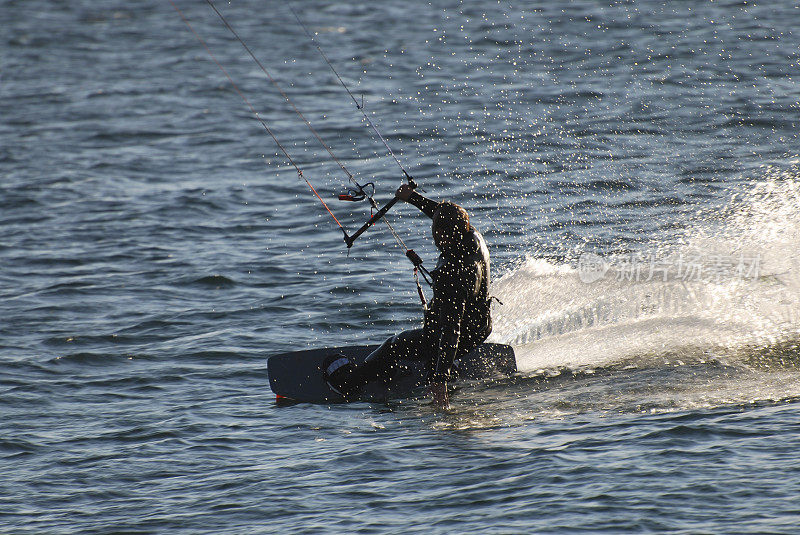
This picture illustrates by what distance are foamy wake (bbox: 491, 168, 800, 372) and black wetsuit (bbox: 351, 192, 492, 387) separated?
101 centimetres

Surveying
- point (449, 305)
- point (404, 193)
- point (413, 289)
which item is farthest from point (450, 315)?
point (413, 289)

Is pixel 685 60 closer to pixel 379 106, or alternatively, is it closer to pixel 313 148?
pixel 379 106

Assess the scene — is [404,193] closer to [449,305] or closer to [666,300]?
[449,305]

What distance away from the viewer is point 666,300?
965cm

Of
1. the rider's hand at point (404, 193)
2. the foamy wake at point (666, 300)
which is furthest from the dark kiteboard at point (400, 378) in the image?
the rider's hand at point (404, 193)

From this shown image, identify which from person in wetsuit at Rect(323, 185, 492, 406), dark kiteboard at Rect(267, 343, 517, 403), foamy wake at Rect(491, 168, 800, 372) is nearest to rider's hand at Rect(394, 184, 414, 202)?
person in wetsuit at Rect(323, 185, 492, 406)

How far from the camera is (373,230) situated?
14133mm

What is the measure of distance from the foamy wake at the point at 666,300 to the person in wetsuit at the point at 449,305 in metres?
1.03

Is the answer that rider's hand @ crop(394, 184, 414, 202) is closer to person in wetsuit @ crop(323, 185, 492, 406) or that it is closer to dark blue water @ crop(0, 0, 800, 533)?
person in wetsuit @ crop(323, 185, 492, 406)

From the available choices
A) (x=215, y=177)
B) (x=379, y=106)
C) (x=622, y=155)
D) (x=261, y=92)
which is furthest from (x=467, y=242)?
(x=261, y=92)

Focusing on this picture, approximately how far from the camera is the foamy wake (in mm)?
9055

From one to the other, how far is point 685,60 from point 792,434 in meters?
14.6

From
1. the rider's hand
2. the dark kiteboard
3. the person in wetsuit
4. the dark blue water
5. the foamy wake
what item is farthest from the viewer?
the foamy wake

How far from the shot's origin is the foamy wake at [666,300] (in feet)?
29.7
